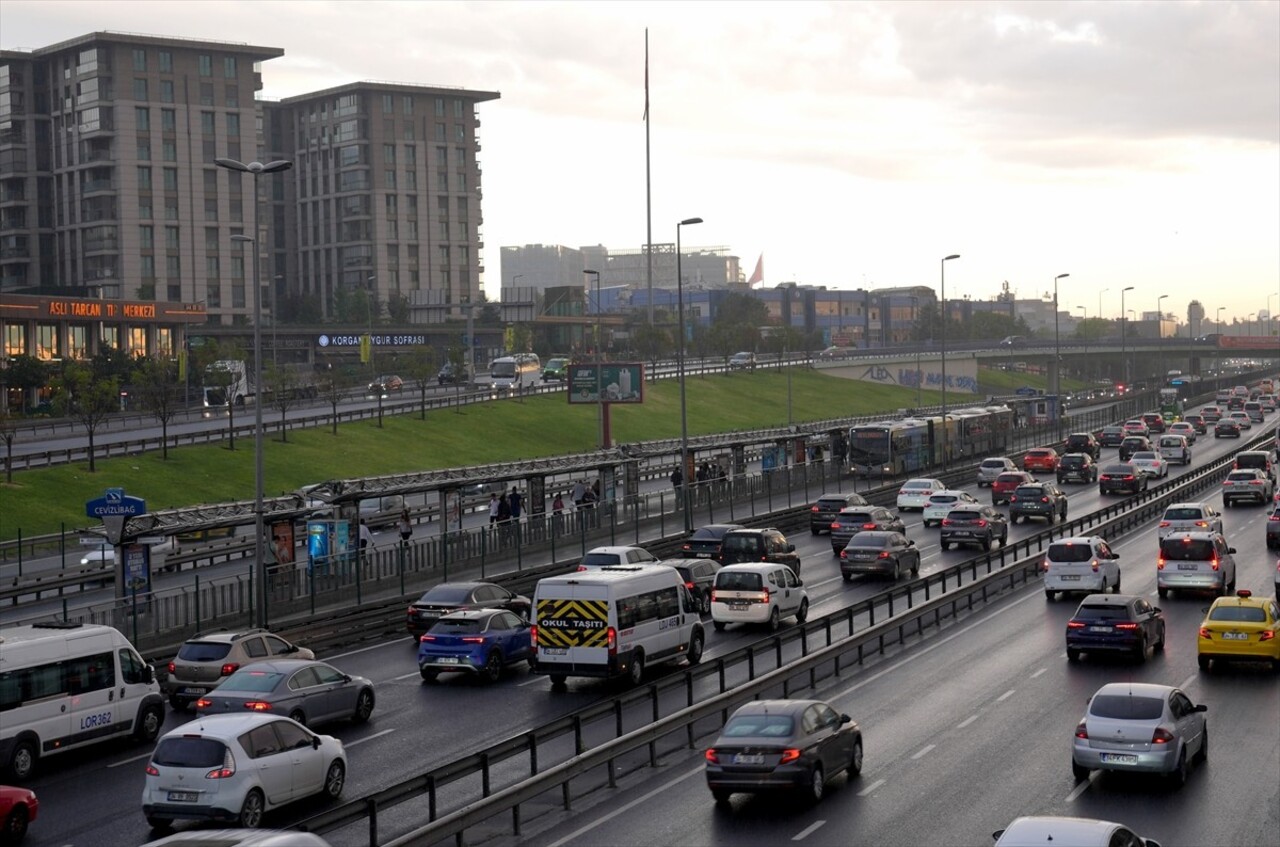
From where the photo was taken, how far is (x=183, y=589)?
32812mm

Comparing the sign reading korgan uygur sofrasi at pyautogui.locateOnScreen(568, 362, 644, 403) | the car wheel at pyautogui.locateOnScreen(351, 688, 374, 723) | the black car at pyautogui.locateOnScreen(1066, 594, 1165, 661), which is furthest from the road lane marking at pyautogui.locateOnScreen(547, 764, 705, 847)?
the sign reading korgan uygur sofrasi at pyautogui.locateOnScreen(568, 362, 644, 403)

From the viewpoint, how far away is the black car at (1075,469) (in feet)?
246

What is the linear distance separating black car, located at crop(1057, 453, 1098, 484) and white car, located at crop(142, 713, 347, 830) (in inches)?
2430

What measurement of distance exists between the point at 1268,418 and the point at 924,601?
106085mm

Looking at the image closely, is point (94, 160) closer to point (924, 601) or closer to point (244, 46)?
point (244, 46)

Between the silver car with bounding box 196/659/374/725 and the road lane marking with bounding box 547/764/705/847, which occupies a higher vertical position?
the silver car with bounding box 196/659/374/725

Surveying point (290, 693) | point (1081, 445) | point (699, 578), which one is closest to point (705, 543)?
point (699, 578)

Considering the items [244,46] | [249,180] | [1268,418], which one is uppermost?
[244,46]

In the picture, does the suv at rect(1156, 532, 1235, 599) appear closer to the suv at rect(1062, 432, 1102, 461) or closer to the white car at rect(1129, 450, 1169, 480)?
the white car at rect(1129, 450, 1169, 480)

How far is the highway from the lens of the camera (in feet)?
59.2

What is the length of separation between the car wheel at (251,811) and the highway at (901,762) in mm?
419

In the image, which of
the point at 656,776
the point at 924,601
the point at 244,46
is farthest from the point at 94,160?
the point at 656,776

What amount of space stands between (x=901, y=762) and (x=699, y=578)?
16060 mm

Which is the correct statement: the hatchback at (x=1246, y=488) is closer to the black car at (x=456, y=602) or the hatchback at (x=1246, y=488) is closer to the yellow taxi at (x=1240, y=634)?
the yellow taxi at (x=1240, y=634)
